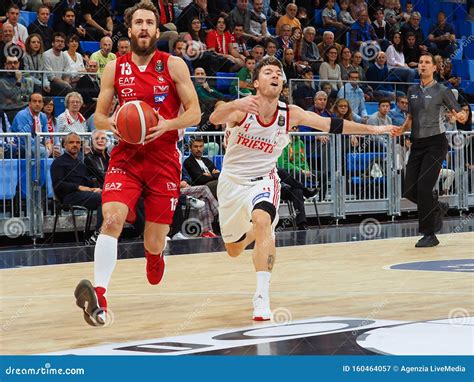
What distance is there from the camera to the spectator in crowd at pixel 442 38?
23.7 m

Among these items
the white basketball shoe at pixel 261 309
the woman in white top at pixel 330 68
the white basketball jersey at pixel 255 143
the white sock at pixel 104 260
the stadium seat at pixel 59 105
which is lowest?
the white basketball shoe at pixel 261 309

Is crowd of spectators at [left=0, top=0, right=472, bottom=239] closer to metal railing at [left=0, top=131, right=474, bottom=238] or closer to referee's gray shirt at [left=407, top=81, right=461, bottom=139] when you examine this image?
metal railing at [left=0, top=131, right=474, bottom=238]

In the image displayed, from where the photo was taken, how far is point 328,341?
5.78 m

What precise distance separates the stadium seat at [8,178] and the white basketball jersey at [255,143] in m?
6.18

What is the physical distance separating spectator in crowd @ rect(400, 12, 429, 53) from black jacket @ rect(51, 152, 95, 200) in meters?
11.6

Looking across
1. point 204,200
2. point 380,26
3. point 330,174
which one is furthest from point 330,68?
point 204,200

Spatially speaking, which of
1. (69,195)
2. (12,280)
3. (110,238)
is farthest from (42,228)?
(110,238)

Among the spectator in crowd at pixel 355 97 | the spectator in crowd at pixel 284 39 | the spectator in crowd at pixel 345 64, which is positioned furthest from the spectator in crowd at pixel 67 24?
the spectator in crowd at pixel 345 64

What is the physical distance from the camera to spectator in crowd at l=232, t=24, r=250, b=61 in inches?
727

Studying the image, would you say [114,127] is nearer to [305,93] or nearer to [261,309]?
[261,309]

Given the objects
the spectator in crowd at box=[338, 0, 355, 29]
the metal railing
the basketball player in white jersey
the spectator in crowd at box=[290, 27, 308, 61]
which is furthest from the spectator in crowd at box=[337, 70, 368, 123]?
the basketball player in white jersey

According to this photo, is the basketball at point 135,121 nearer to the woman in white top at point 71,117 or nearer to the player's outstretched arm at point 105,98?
the player's outstretched arm at point 105,98

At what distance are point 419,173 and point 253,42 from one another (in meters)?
7.57

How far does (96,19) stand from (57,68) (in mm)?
2306
